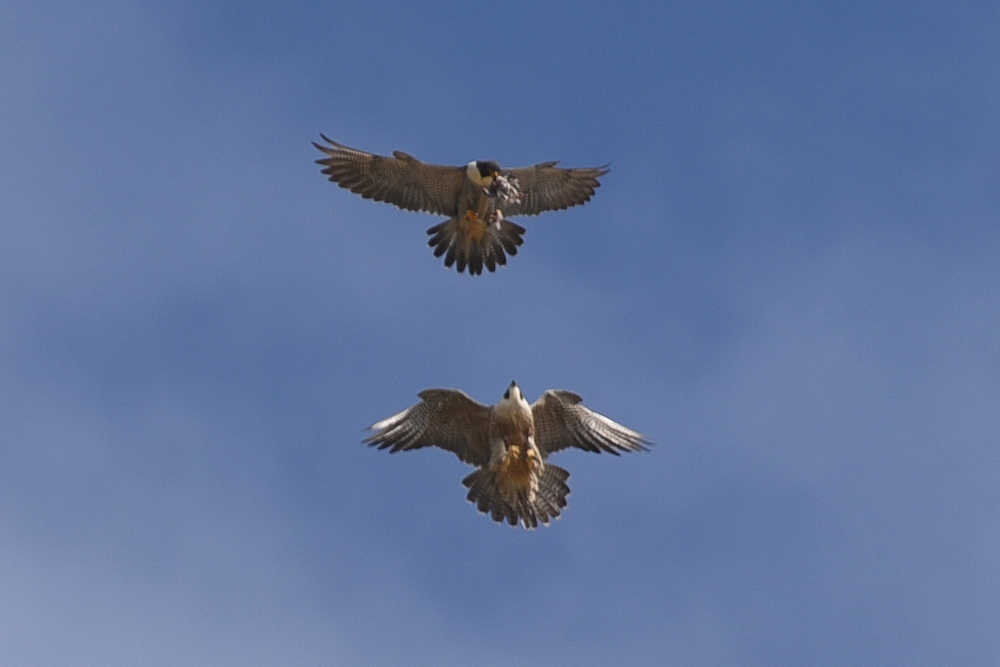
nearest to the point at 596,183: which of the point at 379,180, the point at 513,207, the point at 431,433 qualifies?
the point at 513,207

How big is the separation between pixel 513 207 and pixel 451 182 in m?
0.60

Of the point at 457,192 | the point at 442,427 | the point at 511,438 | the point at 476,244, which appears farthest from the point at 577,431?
the point at 457,192

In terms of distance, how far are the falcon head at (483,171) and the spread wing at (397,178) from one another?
0.58 feet

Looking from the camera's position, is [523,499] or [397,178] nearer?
[523,499]

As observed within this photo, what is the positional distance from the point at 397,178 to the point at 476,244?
0.89 metres

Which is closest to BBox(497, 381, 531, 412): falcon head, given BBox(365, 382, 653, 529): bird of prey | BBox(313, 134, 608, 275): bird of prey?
BBox(365, 382, 653, 529): bird of prey

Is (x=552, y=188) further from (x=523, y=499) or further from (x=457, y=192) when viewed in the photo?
(x=523, y=499)

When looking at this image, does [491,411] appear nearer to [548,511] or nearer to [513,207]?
[548,511]

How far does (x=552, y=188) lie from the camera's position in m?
12.4

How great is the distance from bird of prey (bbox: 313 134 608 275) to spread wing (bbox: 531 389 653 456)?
1503 millimetres

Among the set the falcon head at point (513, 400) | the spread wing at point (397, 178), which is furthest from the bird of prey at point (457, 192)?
the falcon head at point (513, 400)

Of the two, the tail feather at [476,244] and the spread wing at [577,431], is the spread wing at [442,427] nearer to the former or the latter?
the spread wing at [577,431]

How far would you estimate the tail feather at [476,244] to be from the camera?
1193 cm

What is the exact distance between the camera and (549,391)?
10.9 m
